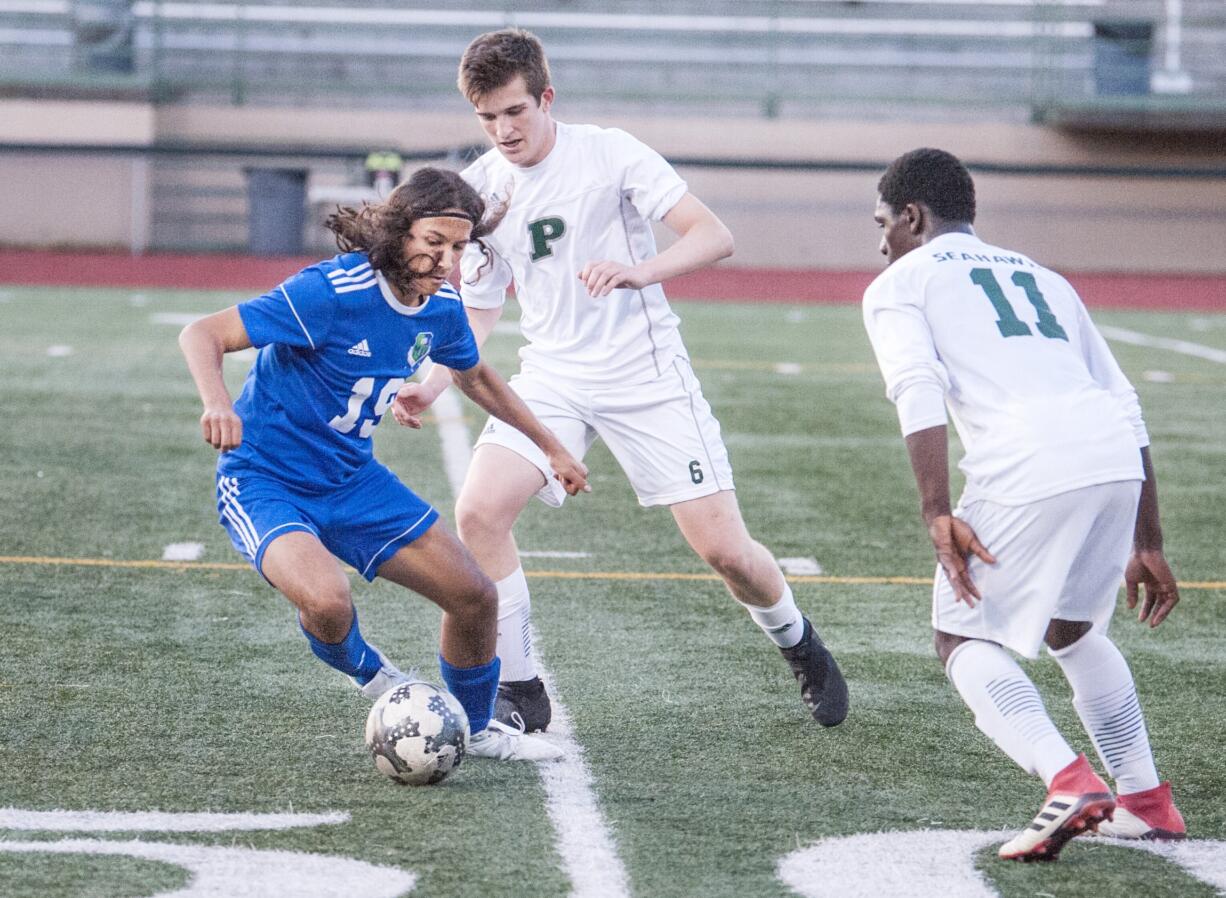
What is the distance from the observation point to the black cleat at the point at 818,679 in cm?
484

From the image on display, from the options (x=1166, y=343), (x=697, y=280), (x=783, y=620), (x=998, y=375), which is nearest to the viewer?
(x=998, y=375)

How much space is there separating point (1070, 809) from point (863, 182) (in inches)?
895

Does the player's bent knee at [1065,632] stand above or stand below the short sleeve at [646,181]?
below

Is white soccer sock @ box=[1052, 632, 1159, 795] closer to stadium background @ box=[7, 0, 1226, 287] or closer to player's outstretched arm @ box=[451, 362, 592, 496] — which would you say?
player's outstretched arm @ box=[451, 362, 592, 496]

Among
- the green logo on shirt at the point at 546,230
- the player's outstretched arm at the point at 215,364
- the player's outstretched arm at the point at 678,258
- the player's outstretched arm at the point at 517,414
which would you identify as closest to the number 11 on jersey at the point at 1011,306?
the player's outstretched arm at the point at 678,258

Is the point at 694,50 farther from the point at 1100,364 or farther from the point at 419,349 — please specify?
the point at 1100,364

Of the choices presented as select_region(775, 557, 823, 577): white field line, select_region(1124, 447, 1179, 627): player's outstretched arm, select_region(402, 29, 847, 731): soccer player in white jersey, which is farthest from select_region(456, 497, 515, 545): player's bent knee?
select_region(775, 557, 823, 577): white field line

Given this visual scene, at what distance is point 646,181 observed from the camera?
495cm

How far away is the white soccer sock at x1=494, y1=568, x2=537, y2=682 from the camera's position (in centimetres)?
472

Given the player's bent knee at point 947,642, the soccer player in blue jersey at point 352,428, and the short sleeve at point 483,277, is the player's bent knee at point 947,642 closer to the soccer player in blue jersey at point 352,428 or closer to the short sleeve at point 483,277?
the soccer player in blue jersey at point 352,428

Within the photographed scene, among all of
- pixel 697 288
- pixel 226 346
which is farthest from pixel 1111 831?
pixel 697 288

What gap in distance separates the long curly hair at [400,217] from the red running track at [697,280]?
16.8m

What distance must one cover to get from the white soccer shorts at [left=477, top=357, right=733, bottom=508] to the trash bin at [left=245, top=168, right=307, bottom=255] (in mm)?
19809

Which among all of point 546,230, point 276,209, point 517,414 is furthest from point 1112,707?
point 276,209
